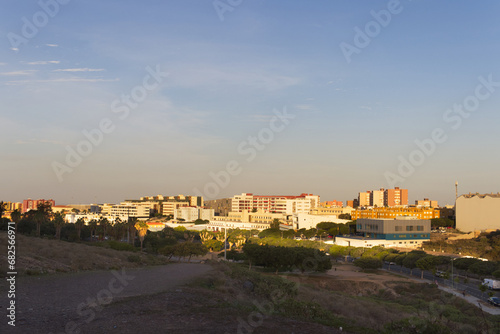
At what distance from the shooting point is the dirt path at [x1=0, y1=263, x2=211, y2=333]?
37.7 feet

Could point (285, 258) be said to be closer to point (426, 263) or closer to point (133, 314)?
point (426, 263)

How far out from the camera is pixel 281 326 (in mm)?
11773

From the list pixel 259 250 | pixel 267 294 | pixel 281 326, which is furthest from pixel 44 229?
pixel 281 326

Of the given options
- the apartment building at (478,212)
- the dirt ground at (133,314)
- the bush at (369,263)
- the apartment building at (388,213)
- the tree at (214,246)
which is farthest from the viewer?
the apartment building at (478,212)

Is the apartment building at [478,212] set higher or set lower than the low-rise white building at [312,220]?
higher

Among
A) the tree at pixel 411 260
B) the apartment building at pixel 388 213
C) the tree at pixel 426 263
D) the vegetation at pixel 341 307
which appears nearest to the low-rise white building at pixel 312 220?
the apartment building at pixel 388 213

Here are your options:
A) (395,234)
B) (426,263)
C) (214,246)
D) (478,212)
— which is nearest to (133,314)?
(426,263)

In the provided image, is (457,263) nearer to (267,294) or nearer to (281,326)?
(267,294)

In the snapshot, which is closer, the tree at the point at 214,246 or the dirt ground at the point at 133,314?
the dirt ground at the point at 133,314

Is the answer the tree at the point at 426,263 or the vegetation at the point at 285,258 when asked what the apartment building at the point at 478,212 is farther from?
the vegetation at the point at 285,258

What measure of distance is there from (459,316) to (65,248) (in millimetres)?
28531

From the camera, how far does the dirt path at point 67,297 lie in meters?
11.5

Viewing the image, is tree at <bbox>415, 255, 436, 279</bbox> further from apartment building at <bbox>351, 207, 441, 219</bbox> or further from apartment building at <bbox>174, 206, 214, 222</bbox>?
apartment building at <bbox>174, 206, 214, 222</bbox>

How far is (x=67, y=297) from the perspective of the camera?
1558 cm
